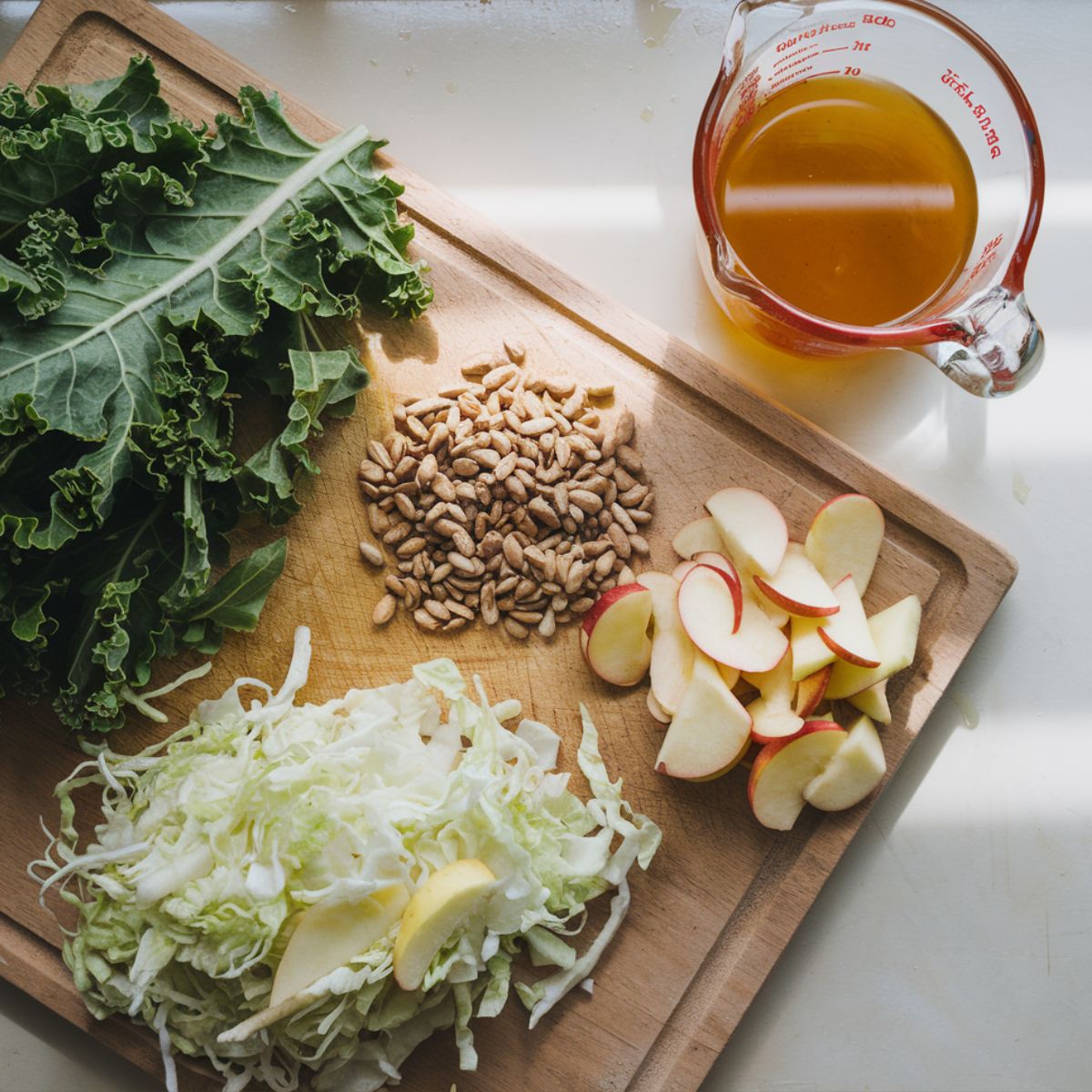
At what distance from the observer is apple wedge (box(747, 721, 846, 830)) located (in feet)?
4.89

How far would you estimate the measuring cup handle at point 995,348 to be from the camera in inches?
51.6

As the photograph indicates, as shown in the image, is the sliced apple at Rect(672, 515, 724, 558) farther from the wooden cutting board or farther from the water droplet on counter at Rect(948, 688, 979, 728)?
the water droplet on counter at Rect(948, 688, 979, 728)

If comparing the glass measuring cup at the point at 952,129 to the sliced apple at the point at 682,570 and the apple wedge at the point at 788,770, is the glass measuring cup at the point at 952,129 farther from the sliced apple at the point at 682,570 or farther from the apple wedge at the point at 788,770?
the apple wedge at the point at 788,770

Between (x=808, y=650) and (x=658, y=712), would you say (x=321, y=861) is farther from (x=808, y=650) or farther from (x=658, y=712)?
(x=808, y=650)

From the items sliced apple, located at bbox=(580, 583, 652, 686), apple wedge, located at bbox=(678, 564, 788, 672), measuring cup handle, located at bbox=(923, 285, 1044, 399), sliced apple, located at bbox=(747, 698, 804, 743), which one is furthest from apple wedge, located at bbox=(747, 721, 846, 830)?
measuring cup handle, located at bbox=(923, 285, 1044, 399)

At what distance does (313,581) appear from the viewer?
1559 millimetres

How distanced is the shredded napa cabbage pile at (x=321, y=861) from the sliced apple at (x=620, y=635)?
14cm

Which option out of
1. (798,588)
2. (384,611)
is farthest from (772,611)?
(384,611)

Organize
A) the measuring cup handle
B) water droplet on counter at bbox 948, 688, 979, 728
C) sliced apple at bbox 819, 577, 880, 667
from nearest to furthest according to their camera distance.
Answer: the measuring cup handle < sliced apple at bbox 819, 577, 880, 667 < water droplet on counter at bbox 948, 688, 979, 728

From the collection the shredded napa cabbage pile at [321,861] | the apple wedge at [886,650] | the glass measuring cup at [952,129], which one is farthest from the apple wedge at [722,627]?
the glass measuring cup at [952,129]

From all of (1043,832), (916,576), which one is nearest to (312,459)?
(916,576)

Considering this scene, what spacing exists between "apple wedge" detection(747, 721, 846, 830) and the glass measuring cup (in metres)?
0.54

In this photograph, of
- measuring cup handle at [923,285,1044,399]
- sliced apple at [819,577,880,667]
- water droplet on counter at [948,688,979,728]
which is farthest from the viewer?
water droplet on counter at [948,688,979,728]

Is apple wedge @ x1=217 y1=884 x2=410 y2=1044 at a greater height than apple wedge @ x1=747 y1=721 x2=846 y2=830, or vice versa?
apple wedge @ x1=747 y1=721 x2=846 y2=830
